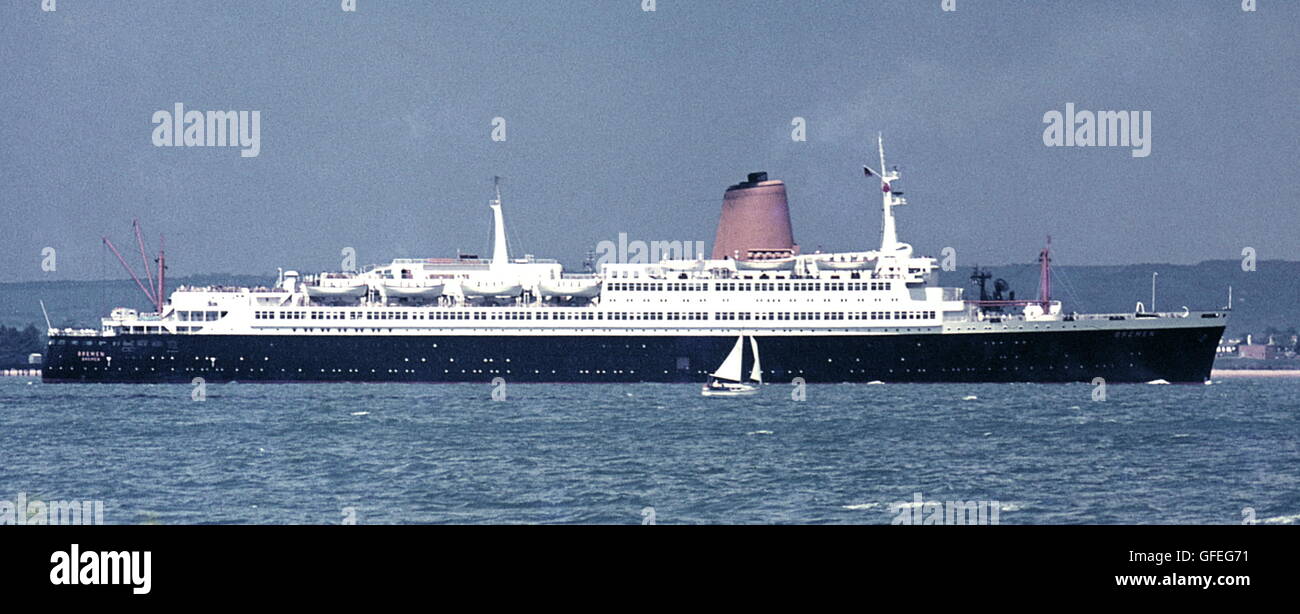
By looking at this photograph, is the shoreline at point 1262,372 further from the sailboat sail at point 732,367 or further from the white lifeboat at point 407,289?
the white lifeboat at point 407,289

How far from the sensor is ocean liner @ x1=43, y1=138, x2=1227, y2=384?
293 feet

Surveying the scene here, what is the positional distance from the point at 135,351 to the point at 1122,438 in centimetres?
5898

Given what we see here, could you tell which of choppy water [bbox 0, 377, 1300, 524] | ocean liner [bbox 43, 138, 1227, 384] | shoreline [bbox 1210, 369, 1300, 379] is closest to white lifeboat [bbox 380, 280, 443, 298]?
ocean liner [bbox 43, 138, 1227, 384]

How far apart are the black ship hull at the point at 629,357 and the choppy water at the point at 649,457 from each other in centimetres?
1074

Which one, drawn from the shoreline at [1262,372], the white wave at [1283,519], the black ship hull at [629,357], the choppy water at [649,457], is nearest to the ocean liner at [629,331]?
the black ship hull at [629,357]

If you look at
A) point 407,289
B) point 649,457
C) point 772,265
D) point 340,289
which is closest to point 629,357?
point 772,265

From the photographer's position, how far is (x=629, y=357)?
91.3 metres

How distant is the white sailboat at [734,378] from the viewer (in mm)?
80375

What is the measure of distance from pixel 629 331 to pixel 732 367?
948 centimetres
